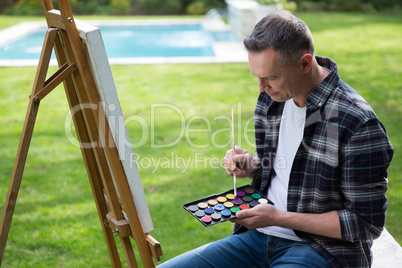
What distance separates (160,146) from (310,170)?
8.42 ft

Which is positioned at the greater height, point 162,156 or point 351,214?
point 351,214

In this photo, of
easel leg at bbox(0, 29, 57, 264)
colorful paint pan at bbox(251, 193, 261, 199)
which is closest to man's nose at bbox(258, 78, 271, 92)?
colorful paint pan at bbox(251, 193, 261, 199)

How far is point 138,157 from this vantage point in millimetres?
3828

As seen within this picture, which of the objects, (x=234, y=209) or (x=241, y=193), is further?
(x=241, y=193)

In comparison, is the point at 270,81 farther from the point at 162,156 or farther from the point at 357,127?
the point at 162,156

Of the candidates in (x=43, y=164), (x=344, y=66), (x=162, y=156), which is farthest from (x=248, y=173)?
(x=344, y=66)

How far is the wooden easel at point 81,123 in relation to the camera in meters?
1.34

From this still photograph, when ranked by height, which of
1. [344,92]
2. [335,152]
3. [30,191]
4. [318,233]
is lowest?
[30,191]

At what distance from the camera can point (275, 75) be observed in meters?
1.48

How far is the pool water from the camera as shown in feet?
26.2

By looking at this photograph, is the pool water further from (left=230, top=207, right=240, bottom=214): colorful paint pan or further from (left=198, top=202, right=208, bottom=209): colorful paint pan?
(left=230, top=207, right=240, bottom=214): colorful paint pan

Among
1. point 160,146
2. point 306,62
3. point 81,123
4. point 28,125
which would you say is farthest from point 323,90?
point 160,146

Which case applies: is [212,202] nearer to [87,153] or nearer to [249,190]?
[249,190]

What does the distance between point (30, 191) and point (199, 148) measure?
4.87ft
